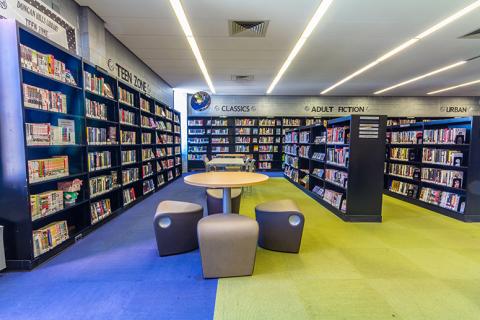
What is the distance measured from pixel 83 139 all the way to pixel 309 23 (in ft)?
13.0

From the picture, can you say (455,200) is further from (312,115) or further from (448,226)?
(312,115)

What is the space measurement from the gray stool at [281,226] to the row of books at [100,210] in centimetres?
237

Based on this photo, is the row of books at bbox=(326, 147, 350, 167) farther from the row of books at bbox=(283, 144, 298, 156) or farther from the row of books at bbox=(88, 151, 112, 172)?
the row of books at bbox=(88, 151, 112, 172)

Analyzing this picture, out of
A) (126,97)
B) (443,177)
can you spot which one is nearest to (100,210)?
(126,97)

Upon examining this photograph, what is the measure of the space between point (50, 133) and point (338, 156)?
414 centimetres

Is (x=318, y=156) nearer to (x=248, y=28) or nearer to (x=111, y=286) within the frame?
(x=248, y=28)

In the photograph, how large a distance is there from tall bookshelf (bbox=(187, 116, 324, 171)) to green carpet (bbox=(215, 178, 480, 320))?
7.08m

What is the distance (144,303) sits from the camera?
6.18ft

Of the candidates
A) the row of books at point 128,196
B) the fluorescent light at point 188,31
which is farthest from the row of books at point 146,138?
the fluorescent light at point 188,31

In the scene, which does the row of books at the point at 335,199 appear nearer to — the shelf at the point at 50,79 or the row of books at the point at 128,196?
the row of books at the point at 128,196

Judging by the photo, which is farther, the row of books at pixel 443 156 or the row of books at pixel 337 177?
the row of books at pixel 443 156

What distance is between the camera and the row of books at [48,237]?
2.43 metres

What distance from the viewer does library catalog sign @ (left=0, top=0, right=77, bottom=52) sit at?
2627 millimetres

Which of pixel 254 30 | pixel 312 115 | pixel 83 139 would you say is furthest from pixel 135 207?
pixel 312 115
